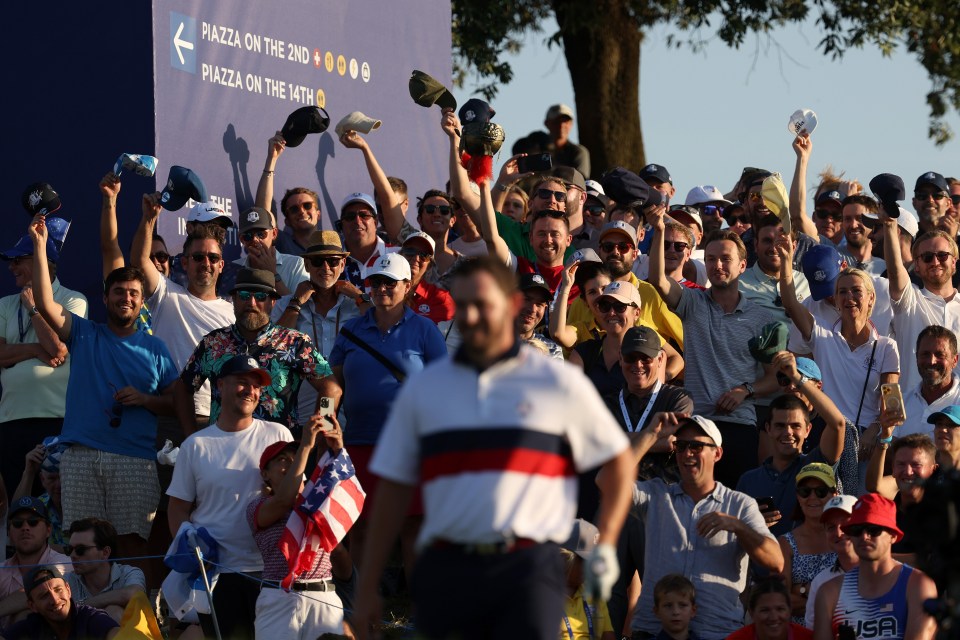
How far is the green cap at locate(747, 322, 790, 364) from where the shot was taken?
9633mm

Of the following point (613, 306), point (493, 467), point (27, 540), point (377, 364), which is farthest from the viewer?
point (613, 306)

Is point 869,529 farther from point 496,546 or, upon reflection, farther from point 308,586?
point 496,546

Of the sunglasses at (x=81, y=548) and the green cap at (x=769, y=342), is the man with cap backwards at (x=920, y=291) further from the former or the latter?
the sunglasses at (x=81, y=548)

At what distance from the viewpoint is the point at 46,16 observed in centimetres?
1123

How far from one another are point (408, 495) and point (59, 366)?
547cm

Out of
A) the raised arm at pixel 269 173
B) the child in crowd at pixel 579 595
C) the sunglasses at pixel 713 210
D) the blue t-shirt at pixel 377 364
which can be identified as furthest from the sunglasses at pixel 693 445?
the sunglasses at pixel 713 210

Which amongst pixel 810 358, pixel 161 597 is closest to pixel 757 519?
pixel 810 358

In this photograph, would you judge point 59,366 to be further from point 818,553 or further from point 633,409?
point 818,553

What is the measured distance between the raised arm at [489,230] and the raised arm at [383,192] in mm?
1323

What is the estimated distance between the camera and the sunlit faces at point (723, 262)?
10.1m

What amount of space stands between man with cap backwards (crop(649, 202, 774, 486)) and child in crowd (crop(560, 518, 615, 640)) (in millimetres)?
1567

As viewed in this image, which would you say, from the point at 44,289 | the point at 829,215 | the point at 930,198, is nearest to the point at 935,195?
the point at 930,198

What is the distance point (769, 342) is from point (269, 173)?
13.1ft

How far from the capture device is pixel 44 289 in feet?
31.7
